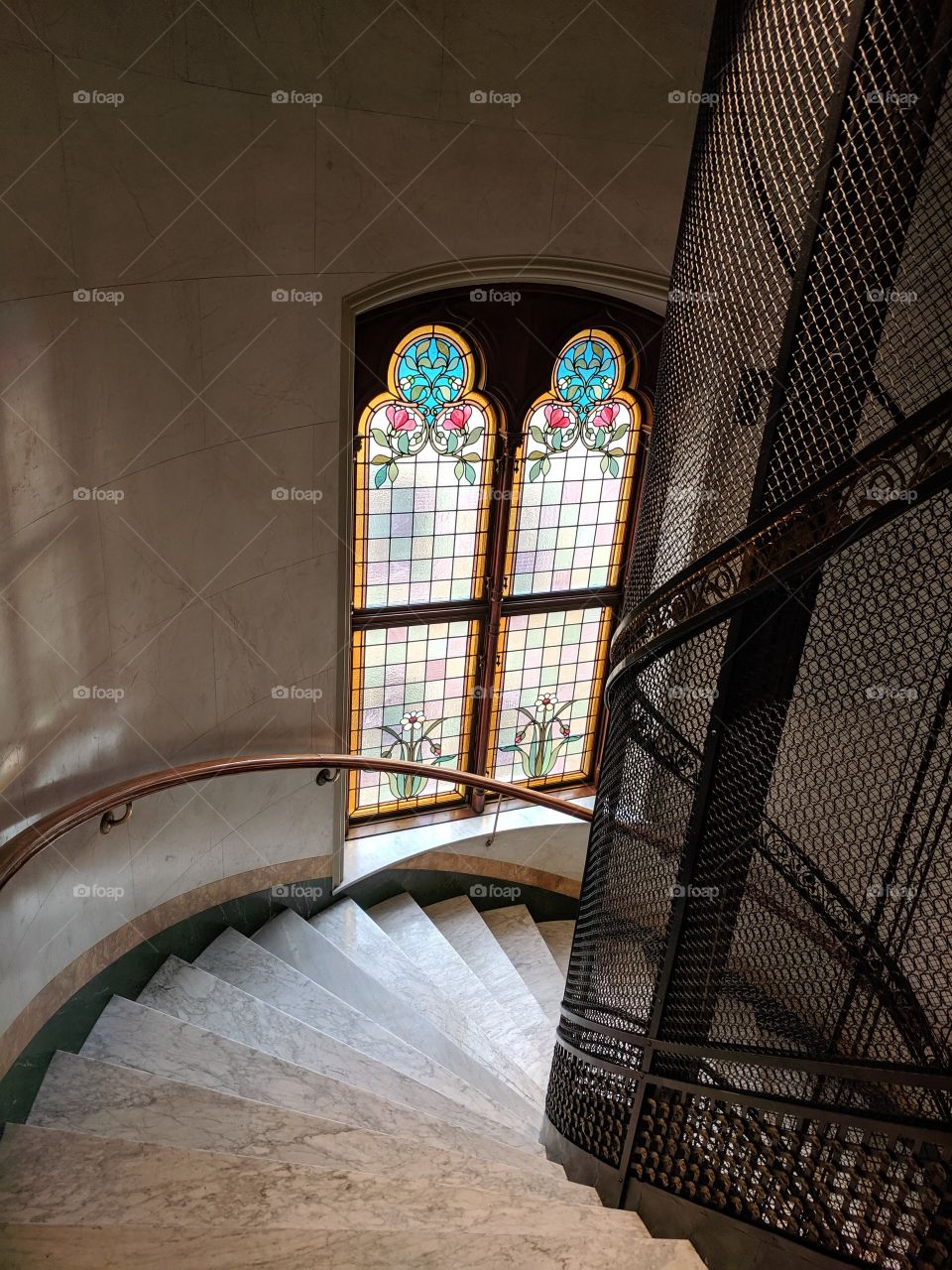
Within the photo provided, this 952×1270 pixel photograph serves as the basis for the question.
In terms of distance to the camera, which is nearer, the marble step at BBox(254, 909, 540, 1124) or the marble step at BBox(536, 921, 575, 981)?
the marble step at BBox(254, 909, 540, 1124)

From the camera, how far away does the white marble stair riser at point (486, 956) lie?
16.9 feet

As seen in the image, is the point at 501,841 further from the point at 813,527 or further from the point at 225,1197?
the point at 813,527

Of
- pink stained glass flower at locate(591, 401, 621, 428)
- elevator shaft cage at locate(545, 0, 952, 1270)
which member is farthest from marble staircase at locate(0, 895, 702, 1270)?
pink stained glass flower at locate(591, 401, 621, 428)

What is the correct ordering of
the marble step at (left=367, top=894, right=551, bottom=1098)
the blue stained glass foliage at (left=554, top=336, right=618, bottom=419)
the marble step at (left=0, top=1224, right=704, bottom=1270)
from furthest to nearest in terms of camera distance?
the blue stained glass foliage at (left=554, top=336, right=618, bottom=419) < the marble step at (left=367, top=894, right=551, bottom=1098) < the marble step at (left=0, top=1224, right=704, bottom=1270)

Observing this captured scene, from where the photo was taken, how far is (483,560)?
560 cm

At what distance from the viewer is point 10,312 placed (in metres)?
2.98

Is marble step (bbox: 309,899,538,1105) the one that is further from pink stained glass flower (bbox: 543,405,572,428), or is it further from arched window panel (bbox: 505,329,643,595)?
pink stained glass flower (bbox: 543,405,572,428)

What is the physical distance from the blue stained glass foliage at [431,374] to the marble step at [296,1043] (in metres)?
2.94

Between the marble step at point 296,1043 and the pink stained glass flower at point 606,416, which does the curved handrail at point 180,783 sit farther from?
the pink stained glass flower at point 606,416

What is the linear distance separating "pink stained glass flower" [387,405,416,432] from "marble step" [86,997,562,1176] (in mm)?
2940

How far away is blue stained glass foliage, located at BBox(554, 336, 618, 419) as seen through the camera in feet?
17.5

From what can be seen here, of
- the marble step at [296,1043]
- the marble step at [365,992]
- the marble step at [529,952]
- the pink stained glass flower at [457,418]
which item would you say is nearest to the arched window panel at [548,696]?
the marble step at [529,952]

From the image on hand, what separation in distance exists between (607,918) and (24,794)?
203 centimetres

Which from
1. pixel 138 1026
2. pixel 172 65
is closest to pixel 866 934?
pixel 138 1026
